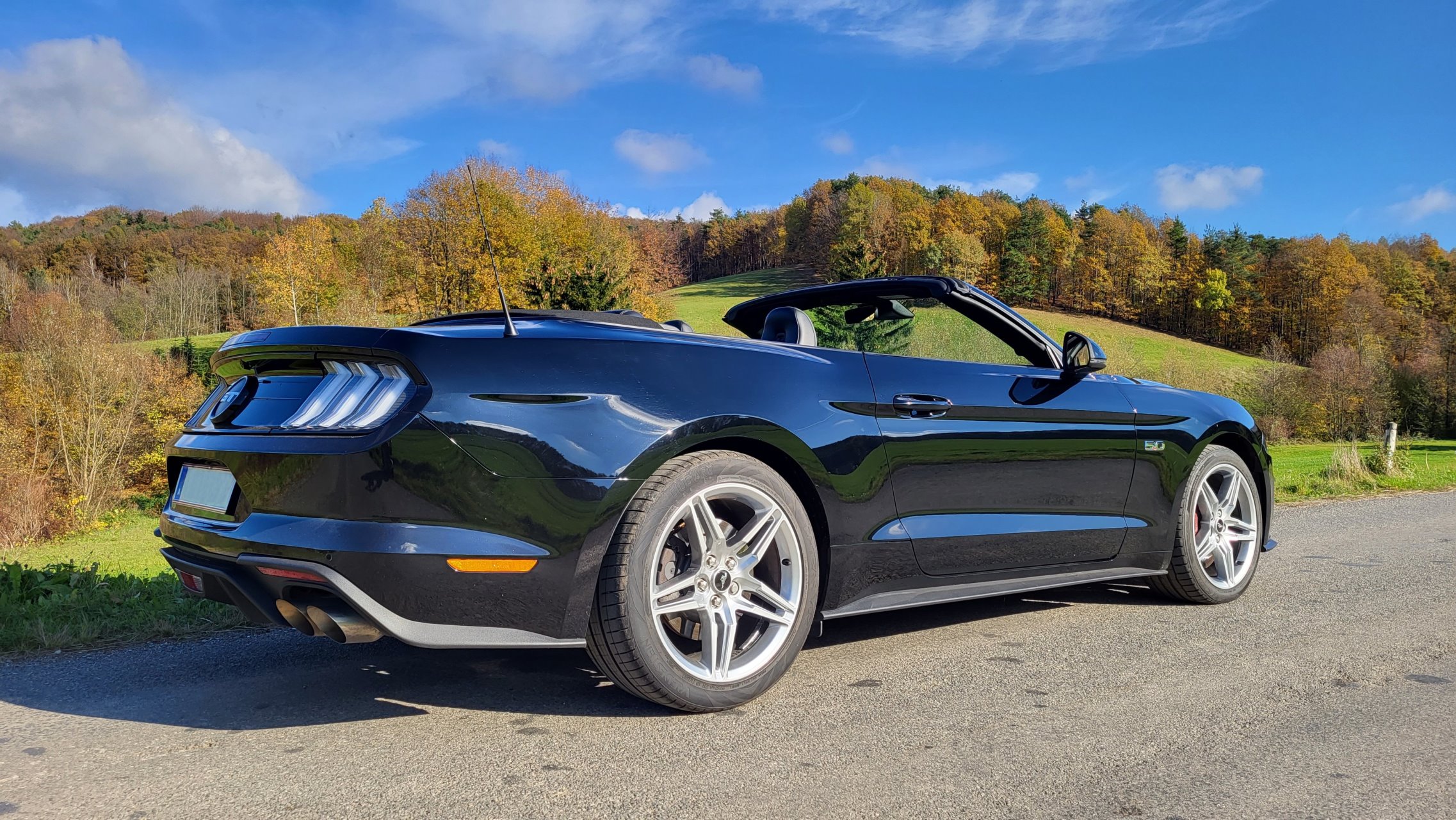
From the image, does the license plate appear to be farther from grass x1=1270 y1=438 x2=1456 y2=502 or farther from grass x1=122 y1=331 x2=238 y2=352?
grass x1=122 y1=331 x2=238 y2=352

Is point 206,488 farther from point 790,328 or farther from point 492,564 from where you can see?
point 790,328

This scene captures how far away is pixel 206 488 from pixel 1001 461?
2.59 metres

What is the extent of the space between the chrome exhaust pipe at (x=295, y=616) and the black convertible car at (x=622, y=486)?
1cm

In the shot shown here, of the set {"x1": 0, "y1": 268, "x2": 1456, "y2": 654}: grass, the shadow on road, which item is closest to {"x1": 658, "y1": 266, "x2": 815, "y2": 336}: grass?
{"x1": 0, "y1": 268, "x2": 1456, "y2": 654}: grass

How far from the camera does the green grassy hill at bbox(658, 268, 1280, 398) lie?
151 inches

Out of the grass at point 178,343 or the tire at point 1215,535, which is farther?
the grass at point 178,343

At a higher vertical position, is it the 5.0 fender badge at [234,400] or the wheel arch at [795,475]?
the 5.0 fender badge at [234,400]

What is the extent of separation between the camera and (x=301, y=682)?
9.70 ft

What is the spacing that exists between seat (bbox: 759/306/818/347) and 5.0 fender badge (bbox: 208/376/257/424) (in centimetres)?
165

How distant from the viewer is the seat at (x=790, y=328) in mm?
3375

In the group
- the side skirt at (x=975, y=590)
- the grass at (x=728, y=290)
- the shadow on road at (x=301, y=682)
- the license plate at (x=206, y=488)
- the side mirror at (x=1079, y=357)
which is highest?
the grass at (x=728, y=290)

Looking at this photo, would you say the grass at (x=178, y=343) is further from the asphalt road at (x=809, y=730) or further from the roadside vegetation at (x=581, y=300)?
the asphalt road at (x=809, y=730)

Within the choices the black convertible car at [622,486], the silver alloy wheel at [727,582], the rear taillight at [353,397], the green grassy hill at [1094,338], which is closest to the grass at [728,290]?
the green grassy hill at [1094,338]

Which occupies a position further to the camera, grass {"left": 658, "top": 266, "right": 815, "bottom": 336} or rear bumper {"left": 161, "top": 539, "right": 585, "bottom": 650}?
grass {"left": 658, "top": 266, "right": 815, "bottom": 336}
